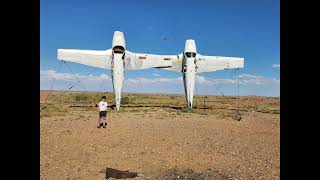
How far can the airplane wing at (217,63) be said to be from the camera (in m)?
35.5

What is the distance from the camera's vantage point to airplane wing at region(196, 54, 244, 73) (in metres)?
35.5

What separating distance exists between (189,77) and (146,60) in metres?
5.22

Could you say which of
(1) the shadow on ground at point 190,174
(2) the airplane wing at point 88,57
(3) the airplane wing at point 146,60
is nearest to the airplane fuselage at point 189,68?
(3) the airplane wing at point 146,60

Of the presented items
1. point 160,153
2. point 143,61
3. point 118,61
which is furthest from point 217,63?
point 160,153

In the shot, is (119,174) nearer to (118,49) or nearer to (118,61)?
(118,61)

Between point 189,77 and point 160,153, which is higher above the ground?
point 189,77

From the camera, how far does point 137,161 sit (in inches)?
394

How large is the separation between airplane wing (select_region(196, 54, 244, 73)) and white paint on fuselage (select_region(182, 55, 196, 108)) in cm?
327

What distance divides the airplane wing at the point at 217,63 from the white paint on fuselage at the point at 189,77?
3.27m

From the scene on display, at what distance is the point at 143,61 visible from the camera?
3403cm

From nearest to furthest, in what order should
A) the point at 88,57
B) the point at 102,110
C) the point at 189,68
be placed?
the point at 102,110, the point at 189,68, the point at 88,57
